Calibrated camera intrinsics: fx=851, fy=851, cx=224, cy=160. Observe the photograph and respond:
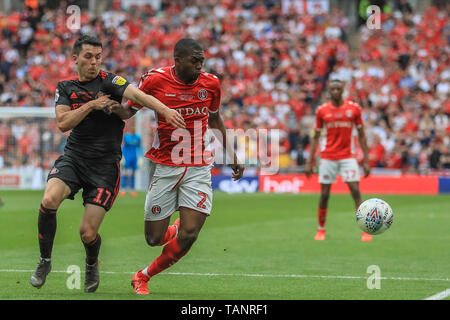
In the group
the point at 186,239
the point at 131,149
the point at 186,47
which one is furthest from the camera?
the point at 131,149

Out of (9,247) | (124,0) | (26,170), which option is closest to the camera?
(9,247)

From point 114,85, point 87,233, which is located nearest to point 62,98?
point 114,85

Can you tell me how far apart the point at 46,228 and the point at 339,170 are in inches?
299

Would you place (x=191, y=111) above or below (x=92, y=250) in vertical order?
above

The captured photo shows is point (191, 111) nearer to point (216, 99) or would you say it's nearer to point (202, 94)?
point (202, 94)

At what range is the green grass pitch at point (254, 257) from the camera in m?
8.48

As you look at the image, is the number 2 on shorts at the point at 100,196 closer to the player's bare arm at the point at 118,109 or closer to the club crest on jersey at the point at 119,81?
the player's bare arm at the point at 118,109

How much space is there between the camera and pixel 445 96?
28.9m

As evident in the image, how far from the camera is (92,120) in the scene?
26.9 feet

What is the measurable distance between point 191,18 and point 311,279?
26.7 m

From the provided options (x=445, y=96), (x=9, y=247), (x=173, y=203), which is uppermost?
(x=445, y=96)
